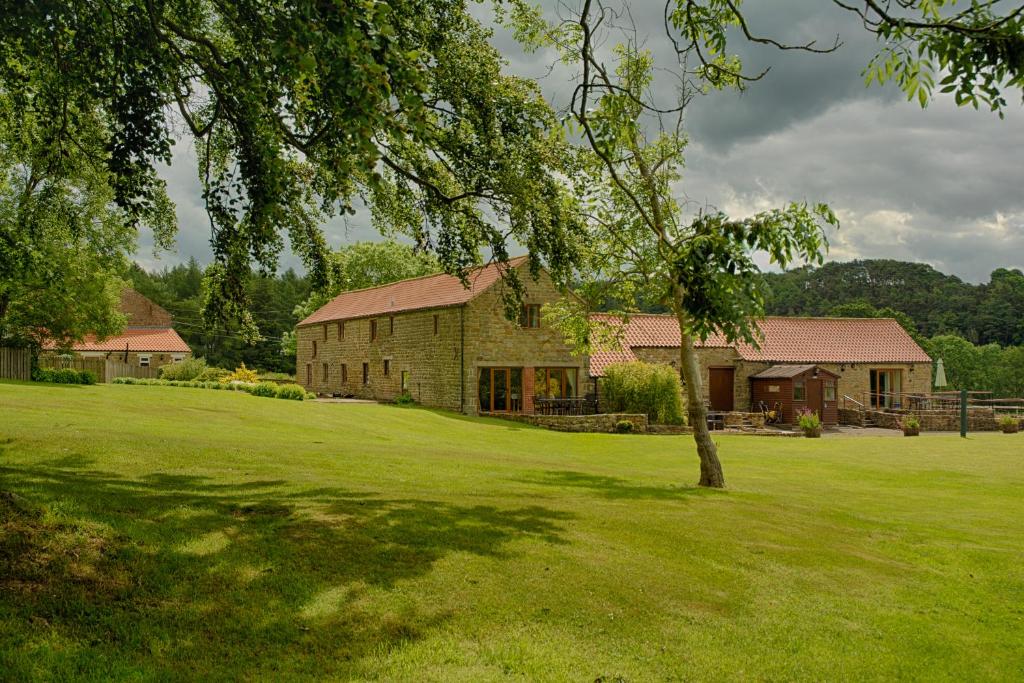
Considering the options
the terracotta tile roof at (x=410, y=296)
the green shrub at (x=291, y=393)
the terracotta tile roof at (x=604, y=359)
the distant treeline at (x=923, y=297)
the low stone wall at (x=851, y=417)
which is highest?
the distant treeline at (x=923, y=297)

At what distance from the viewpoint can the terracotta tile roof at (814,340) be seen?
142 ft

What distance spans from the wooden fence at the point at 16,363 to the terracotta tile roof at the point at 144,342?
27.6 m

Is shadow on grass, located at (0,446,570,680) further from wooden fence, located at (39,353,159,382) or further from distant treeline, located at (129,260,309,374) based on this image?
distant treeline, located at (129,260,309,374)

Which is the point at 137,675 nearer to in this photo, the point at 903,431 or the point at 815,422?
the point at 815,422

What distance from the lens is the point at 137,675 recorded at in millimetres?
4887

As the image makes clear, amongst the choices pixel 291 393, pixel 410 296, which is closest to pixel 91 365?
pixel 291 393

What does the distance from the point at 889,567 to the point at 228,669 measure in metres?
8.15

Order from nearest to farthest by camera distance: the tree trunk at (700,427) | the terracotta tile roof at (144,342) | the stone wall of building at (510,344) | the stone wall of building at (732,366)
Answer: the tree trunk at (700,427)
the stone wall of building at (510,344)
the stone wall of building at (732,366)
the terracotta tile roof at (144,342)

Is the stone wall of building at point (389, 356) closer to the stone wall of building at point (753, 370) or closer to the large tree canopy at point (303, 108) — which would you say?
the stone wall of building at point (753, 370)

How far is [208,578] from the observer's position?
637 cm

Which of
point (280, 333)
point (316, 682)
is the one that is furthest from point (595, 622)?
point (280, 333)

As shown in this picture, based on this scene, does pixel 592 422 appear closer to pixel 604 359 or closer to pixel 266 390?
pixel 604 359

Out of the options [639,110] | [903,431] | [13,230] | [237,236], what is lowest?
[903,431]

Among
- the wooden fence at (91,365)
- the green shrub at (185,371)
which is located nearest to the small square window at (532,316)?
the wooden fence at (91,365)
